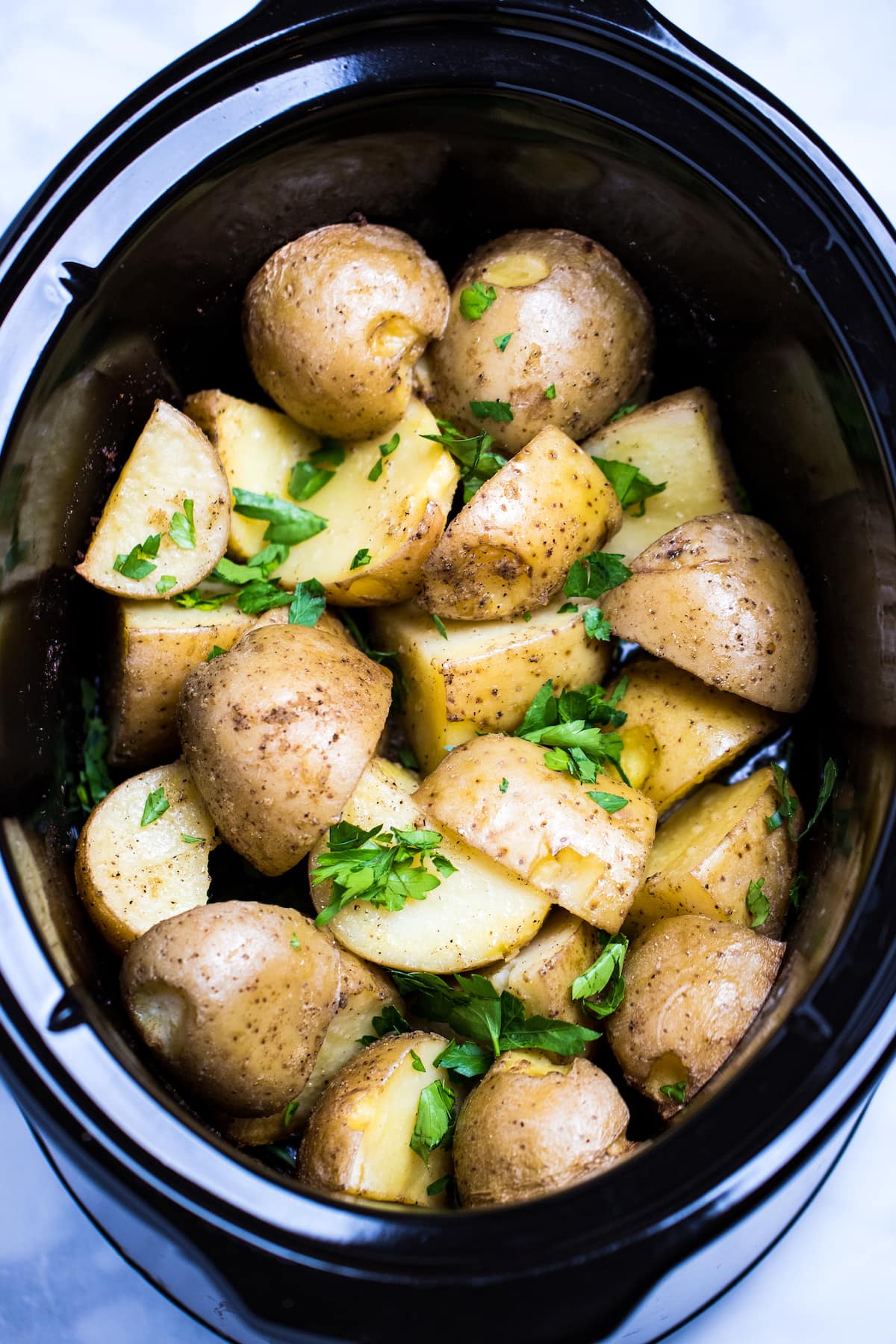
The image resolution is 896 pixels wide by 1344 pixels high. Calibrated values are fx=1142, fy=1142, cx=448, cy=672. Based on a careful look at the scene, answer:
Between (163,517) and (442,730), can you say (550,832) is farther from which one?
(163,517)

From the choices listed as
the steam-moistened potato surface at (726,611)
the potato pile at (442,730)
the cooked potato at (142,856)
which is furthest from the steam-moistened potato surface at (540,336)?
the cooked potato at (142,856)

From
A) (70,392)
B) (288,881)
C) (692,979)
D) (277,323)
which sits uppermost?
(277,323)

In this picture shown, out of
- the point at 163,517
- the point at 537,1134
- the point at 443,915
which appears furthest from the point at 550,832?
the point at 163,517

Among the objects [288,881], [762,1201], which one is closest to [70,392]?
[288,881]

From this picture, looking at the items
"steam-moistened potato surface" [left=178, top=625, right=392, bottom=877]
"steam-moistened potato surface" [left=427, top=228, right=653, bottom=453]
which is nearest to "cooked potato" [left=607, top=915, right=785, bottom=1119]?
"steam-moistened potato surface" [left=178, top=625, right=392, bottom=877]

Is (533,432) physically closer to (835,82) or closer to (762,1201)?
(835,82)

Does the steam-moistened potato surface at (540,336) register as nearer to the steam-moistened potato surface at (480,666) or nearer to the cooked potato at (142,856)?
the steam-moistened potato surface at (480,666)
